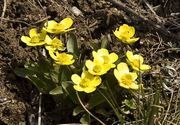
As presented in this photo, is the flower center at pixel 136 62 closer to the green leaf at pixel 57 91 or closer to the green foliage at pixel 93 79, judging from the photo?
the green foliage at pixel 93 79

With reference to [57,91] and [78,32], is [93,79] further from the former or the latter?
[78,32]

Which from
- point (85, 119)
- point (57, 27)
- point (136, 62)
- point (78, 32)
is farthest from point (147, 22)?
point (85, 119)

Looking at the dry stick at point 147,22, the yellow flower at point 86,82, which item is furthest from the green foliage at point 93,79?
the dry stick at point 147,22

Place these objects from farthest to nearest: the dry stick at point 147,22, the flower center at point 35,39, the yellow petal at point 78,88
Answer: the dry stick at point 147,22
the flower center at point 35,39
the yellow petal at point 78,88

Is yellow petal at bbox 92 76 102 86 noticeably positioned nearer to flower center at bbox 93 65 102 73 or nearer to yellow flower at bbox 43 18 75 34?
flower center at bbox 93 65 102 73

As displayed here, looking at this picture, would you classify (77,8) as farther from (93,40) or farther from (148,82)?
(148,82)

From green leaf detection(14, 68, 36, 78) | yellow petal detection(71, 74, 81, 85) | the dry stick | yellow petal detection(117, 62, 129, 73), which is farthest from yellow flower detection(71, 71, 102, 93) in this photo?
the dry stick

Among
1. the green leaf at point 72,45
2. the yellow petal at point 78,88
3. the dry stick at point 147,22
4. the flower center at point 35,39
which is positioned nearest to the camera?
the yellow petal at point 78,88
